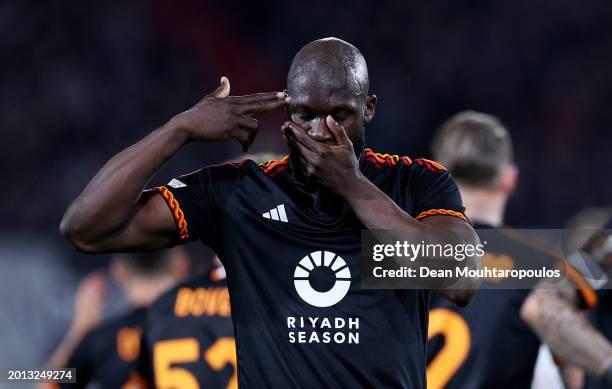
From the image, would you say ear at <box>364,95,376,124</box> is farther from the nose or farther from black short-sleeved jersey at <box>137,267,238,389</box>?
black short-sleeved jersey at <box>137,267,238,389</box>

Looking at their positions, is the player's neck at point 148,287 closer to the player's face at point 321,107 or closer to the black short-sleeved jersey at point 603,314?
the black short-sleeved jersey at point 603,314

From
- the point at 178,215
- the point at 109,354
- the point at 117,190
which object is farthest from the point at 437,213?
the point at 109,354

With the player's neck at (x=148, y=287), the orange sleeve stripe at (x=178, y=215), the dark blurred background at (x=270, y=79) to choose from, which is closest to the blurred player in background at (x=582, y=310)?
the orange sleeve stripe at (x=178, y=215)

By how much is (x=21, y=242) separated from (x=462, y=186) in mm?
3901

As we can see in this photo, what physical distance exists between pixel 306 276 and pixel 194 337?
141 cm

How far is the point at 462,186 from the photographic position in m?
4.05

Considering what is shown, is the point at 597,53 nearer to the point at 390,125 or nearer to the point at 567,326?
the point at 390,125

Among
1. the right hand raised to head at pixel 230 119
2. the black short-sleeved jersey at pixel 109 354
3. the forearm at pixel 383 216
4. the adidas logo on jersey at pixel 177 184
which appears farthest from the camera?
the black short-sleeved jersey at pixel 109 354

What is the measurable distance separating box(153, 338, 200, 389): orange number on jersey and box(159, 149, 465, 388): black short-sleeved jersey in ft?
4.21

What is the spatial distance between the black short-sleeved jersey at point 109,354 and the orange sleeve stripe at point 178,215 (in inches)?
61.8


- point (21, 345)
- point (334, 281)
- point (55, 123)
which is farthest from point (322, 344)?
point (55, 123)

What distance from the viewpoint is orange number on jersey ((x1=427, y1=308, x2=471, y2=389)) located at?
365 centimetres

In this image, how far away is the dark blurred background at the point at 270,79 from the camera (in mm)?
7242

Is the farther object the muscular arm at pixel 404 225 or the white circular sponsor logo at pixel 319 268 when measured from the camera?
the white circular sponsor logo at pixel 319 268
